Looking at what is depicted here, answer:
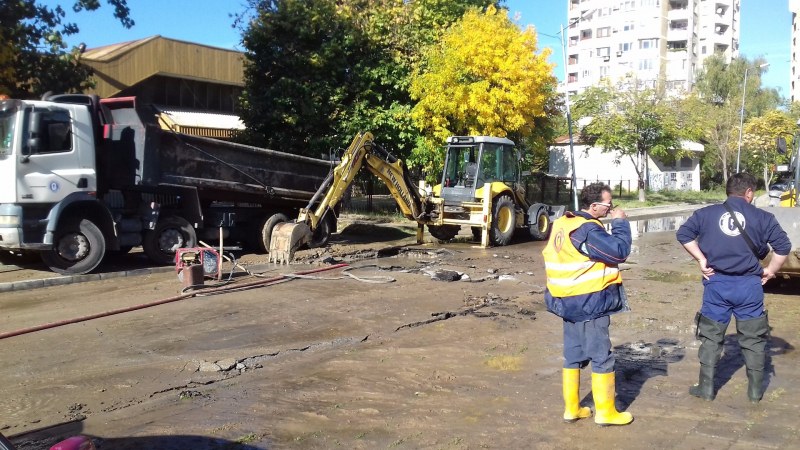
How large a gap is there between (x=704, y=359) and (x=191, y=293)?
23.8 ft

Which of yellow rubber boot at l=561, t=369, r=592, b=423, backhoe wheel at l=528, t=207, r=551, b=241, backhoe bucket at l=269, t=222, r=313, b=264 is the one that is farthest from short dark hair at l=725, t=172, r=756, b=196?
backhoe wheel at l=528, t=207, r=551, b=241

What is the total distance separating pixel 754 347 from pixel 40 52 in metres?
17.4

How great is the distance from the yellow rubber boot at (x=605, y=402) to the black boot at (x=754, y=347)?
47.8 inches

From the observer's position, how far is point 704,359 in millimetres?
5570

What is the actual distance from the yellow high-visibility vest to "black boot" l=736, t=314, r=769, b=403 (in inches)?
49.6

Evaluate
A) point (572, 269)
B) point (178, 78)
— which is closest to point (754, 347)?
point (572, 269)

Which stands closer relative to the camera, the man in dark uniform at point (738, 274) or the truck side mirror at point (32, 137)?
the man in dark uniform at point (738, 274)

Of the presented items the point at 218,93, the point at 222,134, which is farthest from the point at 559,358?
the point at 218,93

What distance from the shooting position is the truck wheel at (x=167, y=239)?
13211 millimetres

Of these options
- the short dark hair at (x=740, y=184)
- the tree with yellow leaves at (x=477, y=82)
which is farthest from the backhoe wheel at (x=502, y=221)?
the short dark hair at (x=740, y=184)

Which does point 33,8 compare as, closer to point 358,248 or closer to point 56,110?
point 56,110

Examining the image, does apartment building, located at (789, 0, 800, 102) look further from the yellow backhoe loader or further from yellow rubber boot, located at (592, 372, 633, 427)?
yellow rubber boot, located at (592, 372, 633, 427)

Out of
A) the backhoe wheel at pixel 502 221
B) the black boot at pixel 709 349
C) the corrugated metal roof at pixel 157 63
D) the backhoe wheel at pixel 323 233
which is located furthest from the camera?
the corrugated metal roof at pixel 157 63

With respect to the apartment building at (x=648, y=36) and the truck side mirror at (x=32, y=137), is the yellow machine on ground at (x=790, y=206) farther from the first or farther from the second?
the apartment building at (x=648, y=36)
